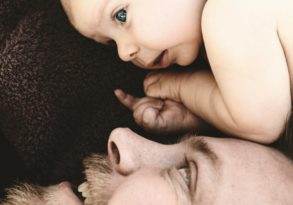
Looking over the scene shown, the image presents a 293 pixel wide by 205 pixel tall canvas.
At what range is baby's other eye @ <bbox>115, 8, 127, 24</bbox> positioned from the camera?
134 cm

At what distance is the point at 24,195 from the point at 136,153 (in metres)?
0.31

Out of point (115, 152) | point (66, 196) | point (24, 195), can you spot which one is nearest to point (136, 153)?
point (115, 152)

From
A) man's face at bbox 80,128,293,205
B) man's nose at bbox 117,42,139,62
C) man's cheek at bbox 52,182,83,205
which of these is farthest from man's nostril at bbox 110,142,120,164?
man's nose at bbox 117,42,139,62

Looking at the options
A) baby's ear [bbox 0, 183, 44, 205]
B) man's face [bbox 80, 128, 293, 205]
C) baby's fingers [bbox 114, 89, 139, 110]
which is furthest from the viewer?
baby's fingers [bbox 114, 89, 139, 110]

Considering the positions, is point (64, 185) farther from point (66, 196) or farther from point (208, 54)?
point (208, 54)

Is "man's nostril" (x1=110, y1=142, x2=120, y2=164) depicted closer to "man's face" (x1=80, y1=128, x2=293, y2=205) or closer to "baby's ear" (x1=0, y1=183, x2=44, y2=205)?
"man's face" (x1=80, y1=128, x2=293, y2=205)

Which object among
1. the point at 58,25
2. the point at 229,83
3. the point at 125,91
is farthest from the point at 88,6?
the point at 229,83

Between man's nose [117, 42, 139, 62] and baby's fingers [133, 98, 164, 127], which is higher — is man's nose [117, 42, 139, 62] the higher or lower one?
the higher one

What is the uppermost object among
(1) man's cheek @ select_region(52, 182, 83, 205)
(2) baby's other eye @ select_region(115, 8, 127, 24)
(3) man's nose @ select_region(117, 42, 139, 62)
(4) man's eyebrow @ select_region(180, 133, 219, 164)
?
(2) baby's other eye @ select_region(115, 8, 127, 24)

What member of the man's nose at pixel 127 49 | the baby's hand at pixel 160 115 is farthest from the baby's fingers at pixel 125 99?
the man's nose at pixel 127 49

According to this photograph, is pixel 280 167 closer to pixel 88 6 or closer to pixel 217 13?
pixel 217 13

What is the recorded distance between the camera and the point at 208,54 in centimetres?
130

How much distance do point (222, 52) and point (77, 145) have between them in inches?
17.7

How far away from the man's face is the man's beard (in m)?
0.01
